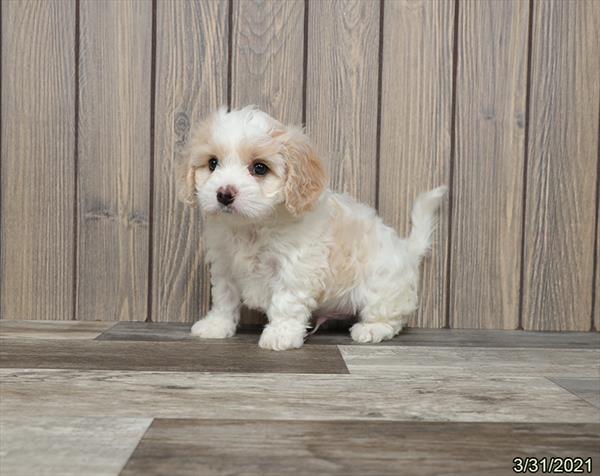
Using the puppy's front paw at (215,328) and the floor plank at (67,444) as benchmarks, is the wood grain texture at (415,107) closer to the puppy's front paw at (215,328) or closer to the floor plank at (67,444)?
the puppy's front paw at (215,328)

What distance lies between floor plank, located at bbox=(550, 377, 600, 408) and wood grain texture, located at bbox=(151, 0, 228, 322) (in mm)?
1143

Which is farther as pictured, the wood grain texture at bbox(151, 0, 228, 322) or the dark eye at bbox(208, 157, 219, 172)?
the wood grain texture at bbox(151, 0, 228, 322)

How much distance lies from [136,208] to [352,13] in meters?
0.95

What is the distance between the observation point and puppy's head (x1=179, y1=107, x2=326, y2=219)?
5.33 ft

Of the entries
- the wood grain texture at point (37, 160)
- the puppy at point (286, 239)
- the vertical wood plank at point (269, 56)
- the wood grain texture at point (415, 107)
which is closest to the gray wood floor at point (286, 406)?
the puppy at point (286, 239)

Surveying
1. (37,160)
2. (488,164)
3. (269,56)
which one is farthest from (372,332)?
(37,160)

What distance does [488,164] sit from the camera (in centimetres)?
204

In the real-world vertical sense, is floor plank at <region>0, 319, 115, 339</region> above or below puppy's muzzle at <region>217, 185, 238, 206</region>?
below

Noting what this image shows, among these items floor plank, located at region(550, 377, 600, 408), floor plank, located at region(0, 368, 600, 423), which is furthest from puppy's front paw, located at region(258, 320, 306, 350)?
floor plank, located at region(550, 377, 600, 408)

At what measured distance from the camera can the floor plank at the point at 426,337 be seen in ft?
5.88

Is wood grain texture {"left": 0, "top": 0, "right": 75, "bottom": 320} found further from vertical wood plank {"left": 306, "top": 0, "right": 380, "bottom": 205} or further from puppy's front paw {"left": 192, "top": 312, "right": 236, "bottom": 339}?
vertical wood plank {"left": 306, "top": 0, "right": 380, "bottom": 205}

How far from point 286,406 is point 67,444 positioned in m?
0.39

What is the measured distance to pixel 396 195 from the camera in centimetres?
205

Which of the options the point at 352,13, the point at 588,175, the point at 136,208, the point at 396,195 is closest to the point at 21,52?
the point at 136,208
